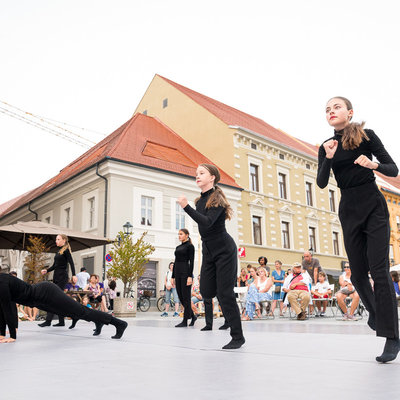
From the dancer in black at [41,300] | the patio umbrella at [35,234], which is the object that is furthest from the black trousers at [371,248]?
the patio umbrella at [35,234]

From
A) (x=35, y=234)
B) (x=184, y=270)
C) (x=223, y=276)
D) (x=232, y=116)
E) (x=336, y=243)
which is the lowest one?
(x=223, y=276)

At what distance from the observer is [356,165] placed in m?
3.80

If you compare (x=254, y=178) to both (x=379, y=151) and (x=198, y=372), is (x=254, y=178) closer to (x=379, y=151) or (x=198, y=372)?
(x=379, y=151)

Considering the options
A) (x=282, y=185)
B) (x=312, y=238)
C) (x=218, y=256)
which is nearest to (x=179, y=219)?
(x=282, y=185)

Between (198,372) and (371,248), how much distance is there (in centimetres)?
163

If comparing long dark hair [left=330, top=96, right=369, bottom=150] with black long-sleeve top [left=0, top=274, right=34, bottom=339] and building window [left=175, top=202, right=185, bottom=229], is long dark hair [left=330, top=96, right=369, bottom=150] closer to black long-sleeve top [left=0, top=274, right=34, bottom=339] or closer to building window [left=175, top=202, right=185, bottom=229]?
black long-sleeve top [left=0, top=274, right=34, bottom=339]

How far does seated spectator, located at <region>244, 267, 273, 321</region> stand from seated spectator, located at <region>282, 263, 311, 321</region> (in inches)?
20.7

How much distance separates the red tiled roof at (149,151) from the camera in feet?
85.3

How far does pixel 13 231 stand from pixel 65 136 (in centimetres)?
5489

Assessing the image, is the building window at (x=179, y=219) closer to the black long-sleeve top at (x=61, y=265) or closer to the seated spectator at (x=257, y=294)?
the seated spectator at (x=257, y=294)

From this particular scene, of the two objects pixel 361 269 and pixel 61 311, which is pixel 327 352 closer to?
pixel 361 269

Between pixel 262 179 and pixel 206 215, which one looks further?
pixel 262 179

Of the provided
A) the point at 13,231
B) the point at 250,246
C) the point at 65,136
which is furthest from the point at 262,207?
the point at 65,136

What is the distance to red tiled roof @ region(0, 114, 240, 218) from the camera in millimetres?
26000
